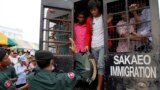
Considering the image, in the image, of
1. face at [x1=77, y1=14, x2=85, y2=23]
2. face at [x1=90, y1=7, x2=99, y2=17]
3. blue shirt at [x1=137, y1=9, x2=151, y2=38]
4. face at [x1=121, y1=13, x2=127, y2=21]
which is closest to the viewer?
blue shirt at [x1=137, y1=9, x2=151, y2=38]

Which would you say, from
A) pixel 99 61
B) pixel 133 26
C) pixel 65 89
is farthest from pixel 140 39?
pixel 65 89

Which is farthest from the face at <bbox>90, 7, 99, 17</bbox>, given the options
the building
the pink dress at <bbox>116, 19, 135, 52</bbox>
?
the building

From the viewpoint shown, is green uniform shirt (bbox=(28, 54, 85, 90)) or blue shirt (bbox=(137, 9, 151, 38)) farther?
blue shirt (bbox=(137, 9, 151, 38))

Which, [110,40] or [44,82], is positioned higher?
[110,40]

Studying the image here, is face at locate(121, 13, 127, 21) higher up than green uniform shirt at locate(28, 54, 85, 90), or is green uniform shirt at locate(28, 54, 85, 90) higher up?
face at locate(121, 13, 127, 21)

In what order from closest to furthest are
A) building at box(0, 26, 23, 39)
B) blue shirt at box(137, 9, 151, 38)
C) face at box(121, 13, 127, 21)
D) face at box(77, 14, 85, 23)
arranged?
blue shirt at box(137, 9, 151, 38) < face at box(121, 13, 127, 21) < face at box(77, 14, 85, 23) < building at box(0, 26, 23, 39)

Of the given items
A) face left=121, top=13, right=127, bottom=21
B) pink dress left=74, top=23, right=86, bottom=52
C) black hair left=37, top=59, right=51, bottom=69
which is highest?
face left=121, top=13, right=127, bottom=21

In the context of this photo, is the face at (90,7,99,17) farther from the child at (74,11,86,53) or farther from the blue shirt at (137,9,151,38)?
the blue shirt at (137,9,151,38)

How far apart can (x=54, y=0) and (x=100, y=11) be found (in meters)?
0.93

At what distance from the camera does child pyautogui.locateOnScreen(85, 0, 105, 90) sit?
16.7 feet

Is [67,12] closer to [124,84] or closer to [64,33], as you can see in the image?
[64,33]

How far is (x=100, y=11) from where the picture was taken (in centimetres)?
535

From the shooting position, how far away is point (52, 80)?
112 inches

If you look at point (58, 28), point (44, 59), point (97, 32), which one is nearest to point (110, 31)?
point (97, 32)
